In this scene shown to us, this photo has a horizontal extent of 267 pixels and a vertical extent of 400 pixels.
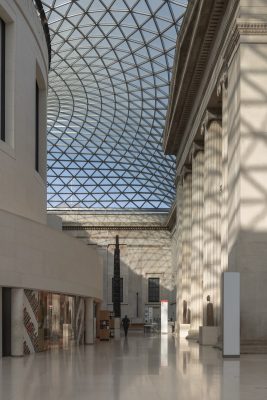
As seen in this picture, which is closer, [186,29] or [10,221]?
[10,221]

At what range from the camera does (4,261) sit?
1062 inches

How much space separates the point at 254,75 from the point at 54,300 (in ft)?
49.7

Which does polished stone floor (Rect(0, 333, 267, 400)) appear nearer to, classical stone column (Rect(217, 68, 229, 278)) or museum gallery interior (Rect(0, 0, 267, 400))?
museum gallery interior (Rect(0, 0, 267, 400))

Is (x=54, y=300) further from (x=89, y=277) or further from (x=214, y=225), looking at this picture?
(x=214, y=225)

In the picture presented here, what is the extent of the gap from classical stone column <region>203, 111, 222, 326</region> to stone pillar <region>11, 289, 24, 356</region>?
14.1 m

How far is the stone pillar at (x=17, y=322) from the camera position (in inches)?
1105

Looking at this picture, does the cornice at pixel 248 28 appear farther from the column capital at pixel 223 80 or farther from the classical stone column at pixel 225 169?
the classical stone column at pixel 225 169

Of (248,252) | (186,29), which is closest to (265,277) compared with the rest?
(248,252)

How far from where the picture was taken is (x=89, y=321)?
1642 inches

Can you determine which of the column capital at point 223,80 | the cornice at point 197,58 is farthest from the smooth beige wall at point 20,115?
the column capital at point 223,80

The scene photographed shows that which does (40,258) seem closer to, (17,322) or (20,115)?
(17,322)

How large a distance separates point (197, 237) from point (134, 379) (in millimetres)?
31274

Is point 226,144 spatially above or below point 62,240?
above

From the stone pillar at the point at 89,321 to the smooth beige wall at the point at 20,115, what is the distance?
26.5 ft
